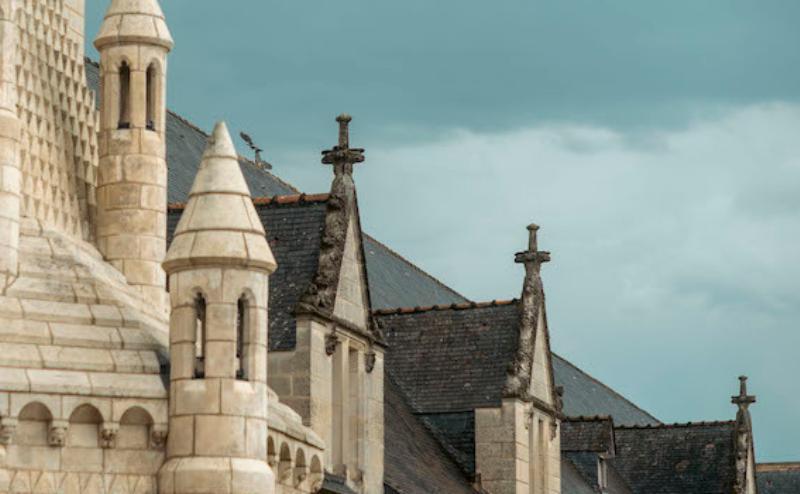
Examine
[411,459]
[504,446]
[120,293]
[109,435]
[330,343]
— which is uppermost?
[330,343]

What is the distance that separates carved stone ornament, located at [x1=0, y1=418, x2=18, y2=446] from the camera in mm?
18641

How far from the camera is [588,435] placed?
50.6 meters

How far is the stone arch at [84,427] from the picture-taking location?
19047 mm

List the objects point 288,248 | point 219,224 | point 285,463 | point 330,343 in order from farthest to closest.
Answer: point 288,248 → point 330,343 → point 285,463 → point 219,224

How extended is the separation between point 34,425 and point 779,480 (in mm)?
71182

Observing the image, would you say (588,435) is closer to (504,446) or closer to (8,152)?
(504,446)

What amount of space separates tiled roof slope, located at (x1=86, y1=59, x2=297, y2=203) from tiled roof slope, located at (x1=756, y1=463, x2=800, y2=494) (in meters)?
46.9

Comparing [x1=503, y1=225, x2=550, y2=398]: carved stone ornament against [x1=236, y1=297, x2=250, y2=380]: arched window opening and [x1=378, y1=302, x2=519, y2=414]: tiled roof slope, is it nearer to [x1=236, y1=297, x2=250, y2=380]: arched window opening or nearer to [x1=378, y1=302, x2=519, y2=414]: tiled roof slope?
[x1=378, y1=302, x2=519, y2=414]: tiled roof slope

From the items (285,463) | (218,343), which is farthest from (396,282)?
(218,343)

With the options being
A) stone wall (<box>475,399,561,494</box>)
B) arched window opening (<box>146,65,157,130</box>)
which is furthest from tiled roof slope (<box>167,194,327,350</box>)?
stone wall (<box>475,399,561,494</box>)

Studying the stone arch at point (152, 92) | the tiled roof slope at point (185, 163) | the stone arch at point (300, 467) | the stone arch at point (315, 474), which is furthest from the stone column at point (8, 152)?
the tiled roof slope at point (185, 163)

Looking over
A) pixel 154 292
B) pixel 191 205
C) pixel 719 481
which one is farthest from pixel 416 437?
pixel 719 481

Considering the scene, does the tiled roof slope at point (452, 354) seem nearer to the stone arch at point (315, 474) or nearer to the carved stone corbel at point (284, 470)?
the stone arch at point (315, 474)

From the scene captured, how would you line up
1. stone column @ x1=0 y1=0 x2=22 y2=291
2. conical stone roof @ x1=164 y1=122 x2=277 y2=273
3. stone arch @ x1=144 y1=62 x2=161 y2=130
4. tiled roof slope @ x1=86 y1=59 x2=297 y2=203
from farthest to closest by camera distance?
tiled roof slope @ x1=86 y1=59 x2=297 y2=203, stone arch @ x1=144 y1=62 x2=161 y2=130, stone column @ x1=0 y1=0 x2=22 y2=291, conical stone roof @ x1=164 y1=122 x2=277 y2=273
